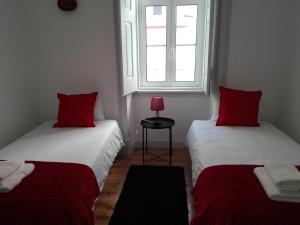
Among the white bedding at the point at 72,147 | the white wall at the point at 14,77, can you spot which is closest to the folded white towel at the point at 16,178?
the white bedding at the point at 72,147

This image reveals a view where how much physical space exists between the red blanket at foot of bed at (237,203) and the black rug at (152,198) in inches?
20.0

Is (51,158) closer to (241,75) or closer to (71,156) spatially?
(71,156)

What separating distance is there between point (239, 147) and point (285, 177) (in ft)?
2.05

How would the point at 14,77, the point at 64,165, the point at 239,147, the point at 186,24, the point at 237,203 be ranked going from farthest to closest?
the point at 186,24, the point at 14,77, the point at 239,147, the point at 64,165, the point at 237,203

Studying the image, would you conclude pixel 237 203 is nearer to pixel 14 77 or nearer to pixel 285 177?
pixel 285 177

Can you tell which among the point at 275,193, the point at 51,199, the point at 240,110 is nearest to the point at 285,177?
the point at 275,193

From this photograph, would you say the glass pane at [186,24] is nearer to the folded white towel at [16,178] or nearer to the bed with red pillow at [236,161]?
the bed with red pillow at [236,161]

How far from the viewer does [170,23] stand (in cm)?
296

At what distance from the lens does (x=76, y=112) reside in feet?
8.27

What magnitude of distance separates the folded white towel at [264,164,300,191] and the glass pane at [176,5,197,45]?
2020 mm

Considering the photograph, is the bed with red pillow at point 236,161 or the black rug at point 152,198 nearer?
the bed with red pillow at point 236,161

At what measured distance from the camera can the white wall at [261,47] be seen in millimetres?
2537

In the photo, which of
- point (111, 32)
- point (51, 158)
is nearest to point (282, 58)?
point (111, 32)

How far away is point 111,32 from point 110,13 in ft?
0.66
